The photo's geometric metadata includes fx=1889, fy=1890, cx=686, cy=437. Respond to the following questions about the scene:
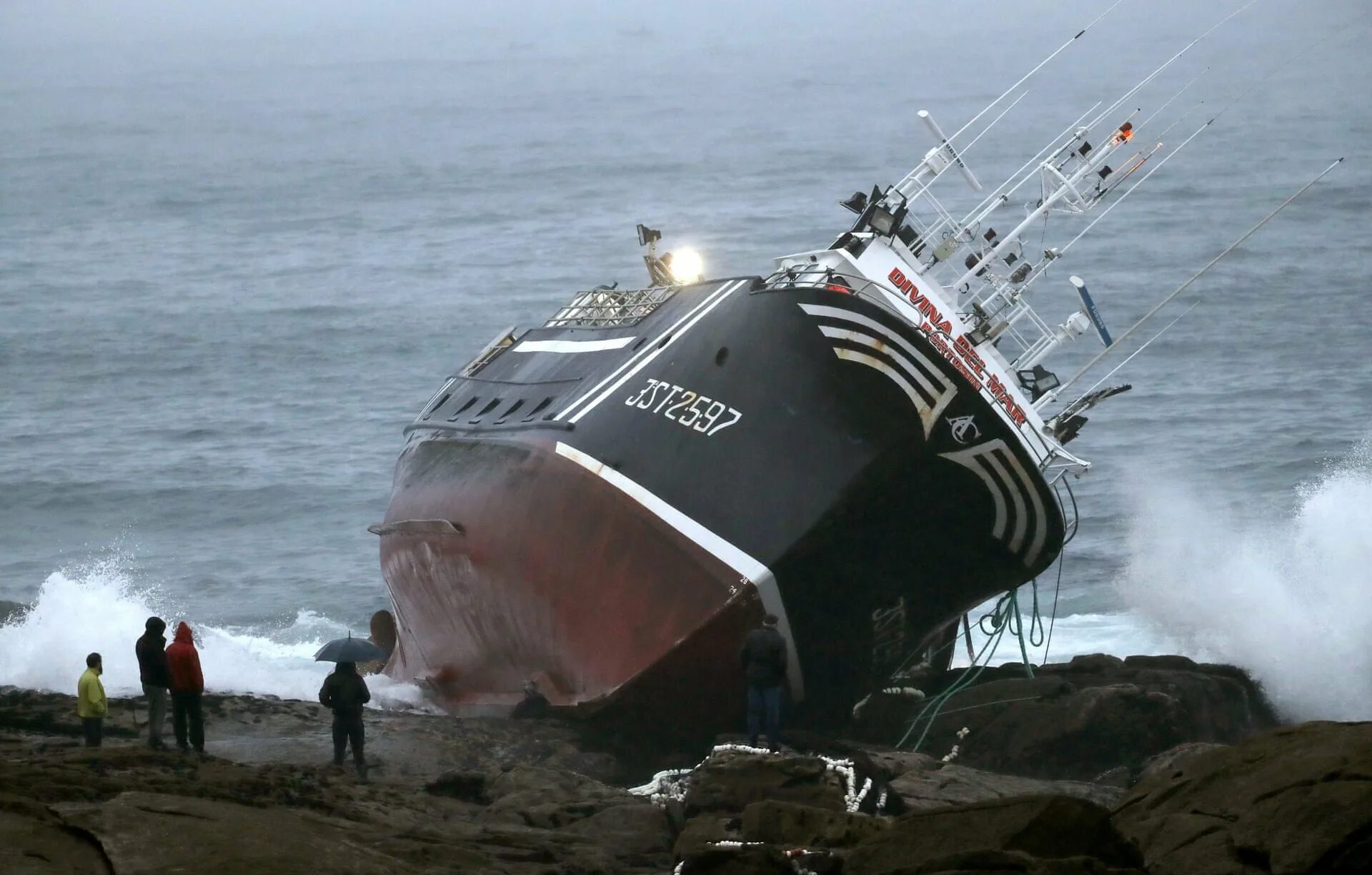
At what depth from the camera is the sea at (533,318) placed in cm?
2875

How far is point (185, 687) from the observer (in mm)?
15500

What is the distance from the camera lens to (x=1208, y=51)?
405 feet

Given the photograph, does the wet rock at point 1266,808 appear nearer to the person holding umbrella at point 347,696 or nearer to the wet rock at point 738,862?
the wet rock at point 738,862

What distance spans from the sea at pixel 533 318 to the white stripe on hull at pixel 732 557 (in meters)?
1.57

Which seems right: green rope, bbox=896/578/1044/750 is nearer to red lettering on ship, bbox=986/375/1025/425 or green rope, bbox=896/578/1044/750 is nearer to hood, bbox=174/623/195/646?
red lettering on ship, bbox=986/375/1025/425

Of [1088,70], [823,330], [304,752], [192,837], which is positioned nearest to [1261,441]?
[823,330]

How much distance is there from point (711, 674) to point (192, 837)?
8.18 m

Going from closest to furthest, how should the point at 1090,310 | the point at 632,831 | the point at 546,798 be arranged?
the point at 632,831 < the point at 546,798 < the point at 1090,310

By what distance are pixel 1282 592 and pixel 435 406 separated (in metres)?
12.2

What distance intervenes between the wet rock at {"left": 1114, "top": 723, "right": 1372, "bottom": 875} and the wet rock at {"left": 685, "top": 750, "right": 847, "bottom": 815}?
93.8 inches

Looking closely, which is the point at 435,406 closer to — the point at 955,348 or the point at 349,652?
the point at 955,348

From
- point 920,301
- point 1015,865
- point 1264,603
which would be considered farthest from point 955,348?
point 1015,865

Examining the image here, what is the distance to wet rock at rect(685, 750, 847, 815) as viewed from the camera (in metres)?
13.6

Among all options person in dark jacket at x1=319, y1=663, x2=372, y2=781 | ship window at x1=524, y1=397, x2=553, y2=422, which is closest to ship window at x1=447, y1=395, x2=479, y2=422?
ship window at x1=524, y1=397, x2=553, y2=422
